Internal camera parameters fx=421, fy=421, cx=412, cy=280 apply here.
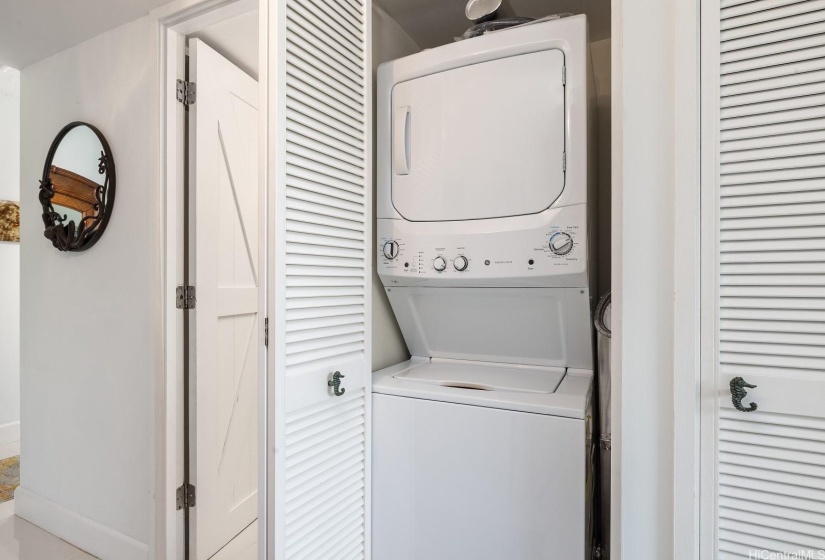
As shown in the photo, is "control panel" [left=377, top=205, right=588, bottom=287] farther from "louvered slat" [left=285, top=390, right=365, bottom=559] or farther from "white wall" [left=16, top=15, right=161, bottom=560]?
"white wall" [left=16, top=15, right=161, bottom=560]

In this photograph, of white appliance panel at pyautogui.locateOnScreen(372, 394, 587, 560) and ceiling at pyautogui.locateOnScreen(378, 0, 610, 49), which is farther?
ceiling at pyautogui.locateOnScreen(378, 0, 610, 49)

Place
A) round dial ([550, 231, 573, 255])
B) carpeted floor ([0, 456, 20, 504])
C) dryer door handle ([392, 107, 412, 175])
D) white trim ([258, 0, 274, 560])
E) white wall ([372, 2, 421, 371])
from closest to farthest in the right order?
white trim ([258, 0, 274, 560]), round dial ([550, 231, 573, 255]), dryer door handle ([392, 107, 412, 175]), white wall ([372, 2, 421, 371]), carpeted floor ([0, 456, 20, 504])

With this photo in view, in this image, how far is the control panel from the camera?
1.38 metres

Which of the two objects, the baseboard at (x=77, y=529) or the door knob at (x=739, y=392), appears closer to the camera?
the door knob at (x=739, y=392)

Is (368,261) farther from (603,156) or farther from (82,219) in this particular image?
(82,219)

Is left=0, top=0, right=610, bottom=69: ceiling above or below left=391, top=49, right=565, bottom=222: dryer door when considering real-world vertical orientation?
above

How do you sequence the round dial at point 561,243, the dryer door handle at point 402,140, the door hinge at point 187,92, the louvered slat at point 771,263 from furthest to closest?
the door hinge at point 187,92, the dryer door handle at point 402,140, the round dial at point 561,243, the louvered slat at point 771,263

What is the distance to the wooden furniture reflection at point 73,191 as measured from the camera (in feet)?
6.97

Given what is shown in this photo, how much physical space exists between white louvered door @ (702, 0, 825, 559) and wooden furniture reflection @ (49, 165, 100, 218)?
257 centimetres

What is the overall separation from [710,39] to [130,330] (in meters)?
2.39

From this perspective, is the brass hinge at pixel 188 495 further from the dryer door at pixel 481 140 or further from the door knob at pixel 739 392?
the door knob at pixel 739 392

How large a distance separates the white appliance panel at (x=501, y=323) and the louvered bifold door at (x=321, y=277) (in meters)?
0.30

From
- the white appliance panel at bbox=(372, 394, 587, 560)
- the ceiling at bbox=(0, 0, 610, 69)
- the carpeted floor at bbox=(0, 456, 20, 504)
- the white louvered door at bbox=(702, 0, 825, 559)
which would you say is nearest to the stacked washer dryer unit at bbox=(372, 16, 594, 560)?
the white appliance panel at bbox=(372, 394, 587, 560)

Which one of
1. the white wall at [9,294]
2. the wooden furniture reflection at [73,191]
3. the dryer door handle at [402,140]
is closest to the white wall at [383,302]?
the dryer door handle at [402,140]
